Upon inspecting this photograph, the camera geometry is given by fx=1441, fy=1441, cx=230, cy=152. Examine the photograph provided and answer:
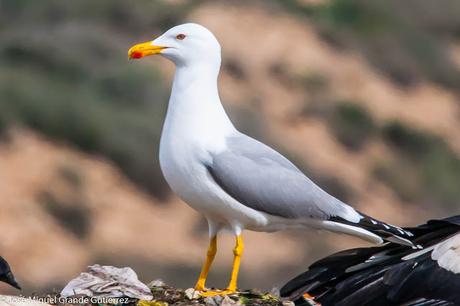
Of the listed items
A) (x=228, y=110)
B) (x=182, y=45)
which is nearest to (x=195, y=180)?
(x=182, y=45)

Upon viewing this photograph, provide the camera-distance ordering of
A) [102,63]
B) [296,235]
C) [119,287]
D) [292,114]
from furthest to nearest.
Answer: [292,114] → [102,63] → [296,235] → [119,287]

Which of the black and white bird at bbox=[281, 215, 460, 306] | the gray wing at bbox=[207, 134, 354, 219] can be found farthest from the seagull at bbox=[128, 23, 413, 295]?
the black and white bird at bbox=[281, 215, 460, 306]

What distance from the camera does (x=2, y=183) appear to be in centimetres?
2700

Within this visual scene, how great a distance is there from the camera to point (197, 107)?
1045 centimetres

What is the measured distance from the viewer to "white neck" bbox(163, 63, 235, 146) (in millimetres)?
10344

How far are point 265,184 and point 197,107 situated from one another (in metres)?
0.74

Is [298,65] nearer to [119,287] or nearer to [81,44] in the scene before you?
[81,44]

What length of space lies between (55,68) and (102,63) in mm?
1494

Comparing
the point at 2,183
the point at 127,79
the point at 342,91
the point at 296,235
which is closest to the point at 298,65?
the point at 342,91

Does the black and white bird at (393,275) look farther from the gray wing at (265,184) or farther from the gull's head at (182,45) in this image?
the gull's head at (182,45)

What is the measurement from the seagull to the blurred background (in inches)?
498

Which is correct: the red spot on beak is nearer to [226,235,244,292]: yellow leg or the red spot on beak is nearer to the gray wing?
the gray wing

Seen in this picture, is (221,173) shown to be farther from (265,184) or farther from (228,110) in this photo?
(228,110)

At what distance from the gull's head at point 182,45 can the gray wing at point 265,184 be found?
0.71 meters
